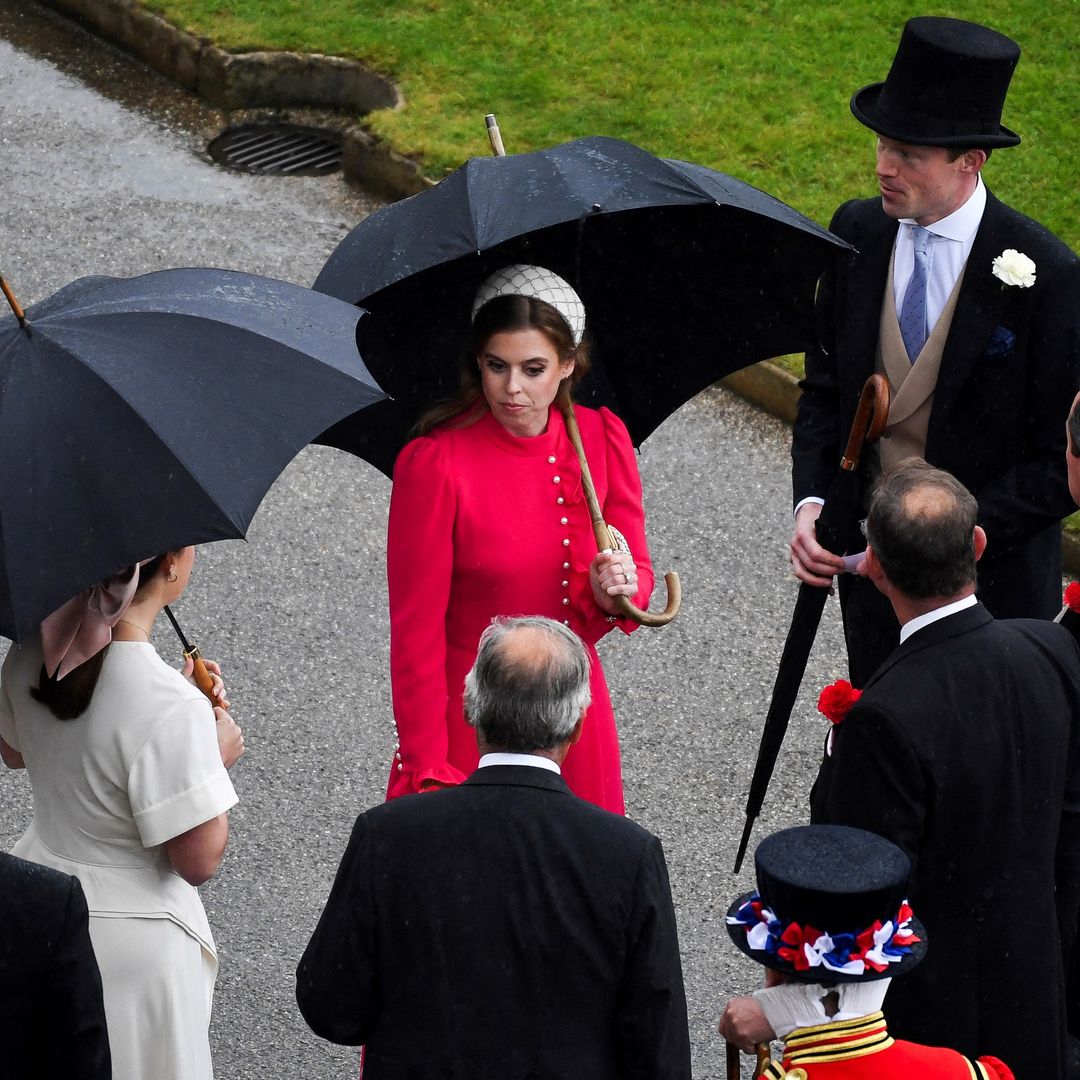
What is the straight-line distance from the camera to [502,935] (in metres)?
3.09

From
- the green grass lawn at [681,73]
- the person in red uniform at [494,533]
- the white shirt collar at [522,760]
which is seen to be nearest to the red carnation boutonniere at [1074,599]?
the person in red uniform at [494,533]

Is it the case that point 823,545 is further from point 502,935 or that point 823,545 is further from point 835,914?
point 502,935

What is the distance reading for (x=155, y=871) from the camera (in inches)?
146

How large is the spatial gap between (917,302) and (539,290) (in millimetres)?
1198

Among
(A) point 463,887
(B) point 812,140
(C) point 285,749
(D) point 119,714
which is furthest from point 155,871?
(B) point 812,140

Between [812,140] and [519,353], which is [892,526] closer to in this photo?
[519,353]

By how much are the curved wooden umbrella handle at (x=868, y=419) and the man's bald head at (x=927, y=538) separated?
3.04ft

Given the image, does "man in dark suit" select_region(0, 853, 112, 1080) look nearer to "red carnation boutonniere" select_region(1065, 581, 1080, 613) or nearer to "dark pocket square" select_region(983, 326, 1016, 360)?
"red carnation boutonniere" select_region(1065, 581, 1080, 613)

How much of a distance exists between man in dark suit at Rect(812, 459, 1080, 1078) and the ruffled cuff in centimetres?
92

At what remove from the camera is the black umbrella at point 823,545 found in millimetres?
4672

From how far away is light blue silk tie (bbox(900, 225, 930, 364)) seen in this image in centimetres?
477

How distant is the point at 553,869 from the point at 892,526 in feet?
3.52

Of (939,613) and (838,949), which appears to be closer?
(838,949)

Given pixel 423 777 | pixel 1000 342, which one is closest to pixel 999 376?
pixel 1000 342
